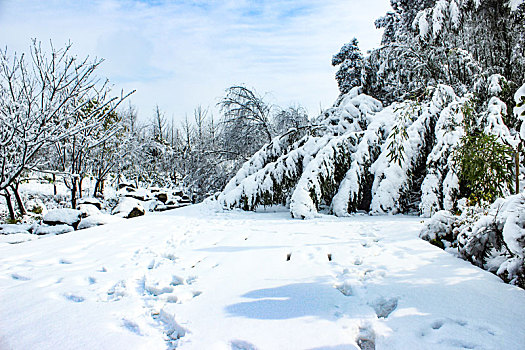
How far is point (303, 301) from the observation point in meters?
1.71

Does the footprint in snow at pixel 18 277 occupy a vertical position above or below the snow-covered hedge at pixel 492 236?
below

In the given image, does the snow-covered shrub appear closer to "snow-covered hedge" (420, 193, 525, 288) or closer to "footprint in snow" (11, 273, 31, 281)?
"snow-covered hedge" (420, 193, 525, 288)

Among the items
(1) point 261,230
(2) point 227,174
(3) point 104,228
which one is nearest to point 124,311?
(1) point 261,230

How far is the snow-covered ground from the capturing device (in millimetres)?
1363

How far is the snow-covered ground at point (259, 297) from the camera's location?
1363 mm

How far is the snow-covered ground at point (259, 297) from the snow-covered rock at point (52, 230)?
3.04 metres

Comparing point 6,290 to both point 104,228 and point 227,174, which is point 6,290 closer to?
point 104,228

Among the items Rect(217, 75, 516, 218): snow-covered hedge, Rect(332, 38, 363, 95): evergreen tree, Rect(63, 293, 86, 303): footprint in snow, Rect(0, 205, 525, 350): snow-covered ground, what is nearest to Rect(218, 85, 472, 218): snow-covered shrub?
Rect(217, 75, 516, 218): snow-covered hedge

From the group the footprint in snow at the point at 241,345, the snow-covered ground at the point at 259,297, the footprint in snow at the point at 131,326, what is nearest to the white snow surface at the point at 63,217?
the snow-covered ground at the point at 259,297

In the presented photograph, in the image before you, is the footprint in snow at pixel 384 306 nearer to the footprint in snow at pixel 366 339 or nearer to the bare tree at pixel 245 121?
the footprint in snow at pixel 366 339

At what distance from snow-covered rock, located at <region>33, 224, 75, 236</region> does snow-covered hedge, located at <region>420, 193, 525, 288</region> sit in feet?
21.9

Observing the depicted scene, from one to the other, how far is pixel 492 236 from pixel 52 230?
733cm

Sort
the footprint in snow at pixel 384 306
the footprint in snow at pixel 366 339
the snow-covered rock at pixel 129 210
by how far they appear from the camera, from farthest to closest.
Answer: the snow-covered rock at pixel 129 210
the footprint in snow at pixel 384 306
the footprint in snow at pixel 366 339

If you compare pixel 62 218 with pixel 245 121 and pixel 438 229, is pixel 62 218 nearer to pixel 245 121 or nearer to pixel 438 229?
pixel 245 121
